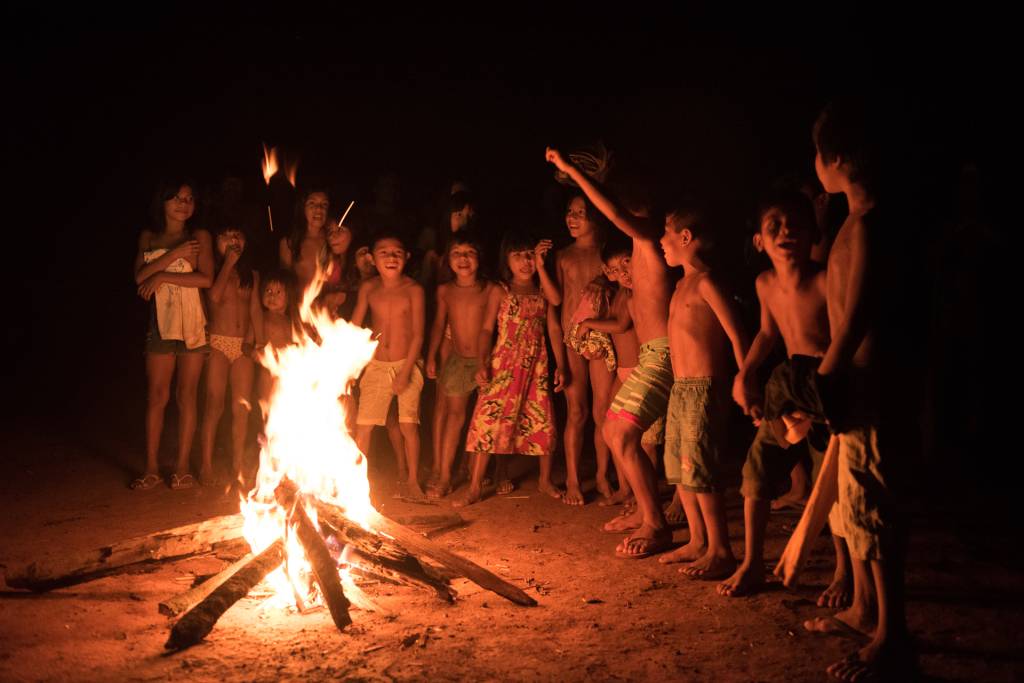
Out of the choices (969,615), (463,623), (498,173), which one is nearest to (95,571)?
(463,623)

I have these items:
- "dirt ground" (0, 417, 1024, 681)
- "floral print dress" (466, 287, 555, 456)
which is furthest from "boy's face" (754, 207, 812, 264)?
"floral print dress" (466, 287, 555, 456)

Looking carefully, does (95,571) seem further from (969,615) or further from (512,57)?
(512,57)

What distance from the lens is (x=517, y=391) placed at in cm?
676

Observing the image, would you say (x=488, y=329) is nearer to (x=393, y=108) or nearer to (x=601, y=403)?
(x=601, y=403)

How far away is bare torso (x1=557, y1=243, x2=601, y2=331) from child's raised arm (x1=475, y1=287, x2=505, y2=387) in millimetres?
518

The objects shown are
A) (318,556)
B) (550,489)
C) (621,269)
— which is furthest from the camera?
(550,489)

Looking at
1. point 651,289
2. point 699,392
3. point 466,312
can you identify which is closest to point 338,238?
point 466,312

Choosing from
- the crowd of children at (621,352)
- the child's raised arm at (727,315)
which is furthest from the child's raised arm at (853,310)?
the child's raised arm at (727,315)

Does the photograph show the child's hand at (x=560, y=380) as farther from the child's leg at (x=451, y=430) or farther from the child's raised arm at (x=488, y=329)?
the child's leg at (x=451, y=430)

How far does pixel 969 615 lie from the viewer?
4004 mm

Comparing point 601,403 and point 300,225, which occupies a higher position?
point 300,225

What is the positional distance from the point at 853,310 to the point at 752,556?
1533 millimetres

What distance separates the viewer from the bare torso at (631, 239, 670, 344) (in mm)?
5355

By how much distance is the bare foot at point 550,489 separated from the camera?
21.8 feet
